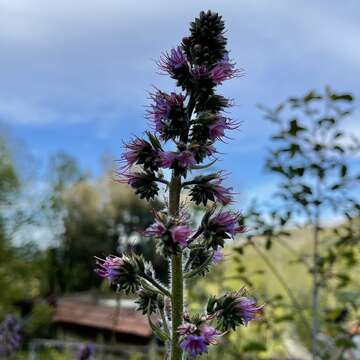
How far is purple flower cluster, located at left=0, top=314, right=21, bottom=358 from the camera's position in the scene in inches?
261

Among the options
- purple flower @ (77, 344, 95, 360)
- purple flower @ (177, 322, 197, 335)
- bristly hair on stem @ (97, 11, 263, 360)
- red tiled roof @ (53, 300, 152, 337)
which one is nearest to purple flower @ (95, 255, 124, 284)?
bristly hair on stem @ (97, 11, 263, 360)

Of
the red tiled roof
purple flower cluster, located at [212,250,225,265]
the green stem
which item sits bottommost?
the red tiled roof

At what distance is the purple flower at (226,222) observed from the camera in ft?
9.02

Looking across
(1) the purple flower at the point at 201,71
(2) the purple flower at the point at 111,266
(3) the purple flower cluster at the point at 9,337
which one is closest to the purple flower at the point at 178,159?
(1) the purple flower at the point at 201,71

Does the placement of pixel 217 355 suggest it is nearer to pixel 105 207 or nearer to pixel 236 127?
pixel 236 127

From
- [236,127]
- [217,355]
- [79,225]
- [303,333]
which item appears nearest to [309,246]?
[217,355]

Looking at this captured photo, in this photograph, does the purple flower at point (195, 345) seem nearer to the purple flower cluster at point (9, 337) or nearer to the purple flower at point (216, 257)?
the purple flower at point (216, 257)

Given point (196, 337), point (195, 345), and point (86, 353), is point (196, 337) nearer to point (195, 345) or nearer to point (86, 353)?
point (195, 345)

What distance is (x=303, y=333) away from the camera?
1088 cm

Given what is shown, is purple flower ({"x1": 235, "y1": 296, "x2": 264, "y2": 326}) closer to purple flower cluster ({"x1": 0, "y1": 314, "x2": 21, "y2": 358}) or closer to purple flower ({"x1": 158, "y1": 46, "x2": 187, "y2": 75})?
purple flower ({"x1": 158, "y1": 46, "x2": 187, "y2": 75})

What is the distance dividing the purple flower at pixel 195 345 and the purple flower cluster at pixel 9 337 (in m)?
4.70

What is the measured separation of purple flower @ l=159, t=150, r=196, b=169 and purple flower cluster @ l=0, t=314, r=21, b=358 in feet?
15.7

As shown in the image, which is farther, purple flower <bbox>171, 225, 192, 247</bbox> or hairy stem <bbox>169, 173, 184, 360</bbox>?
hairy stem <bbox>169, 173, 184, 360</bbox>

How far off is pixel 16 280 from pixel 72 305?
3.38 metres
